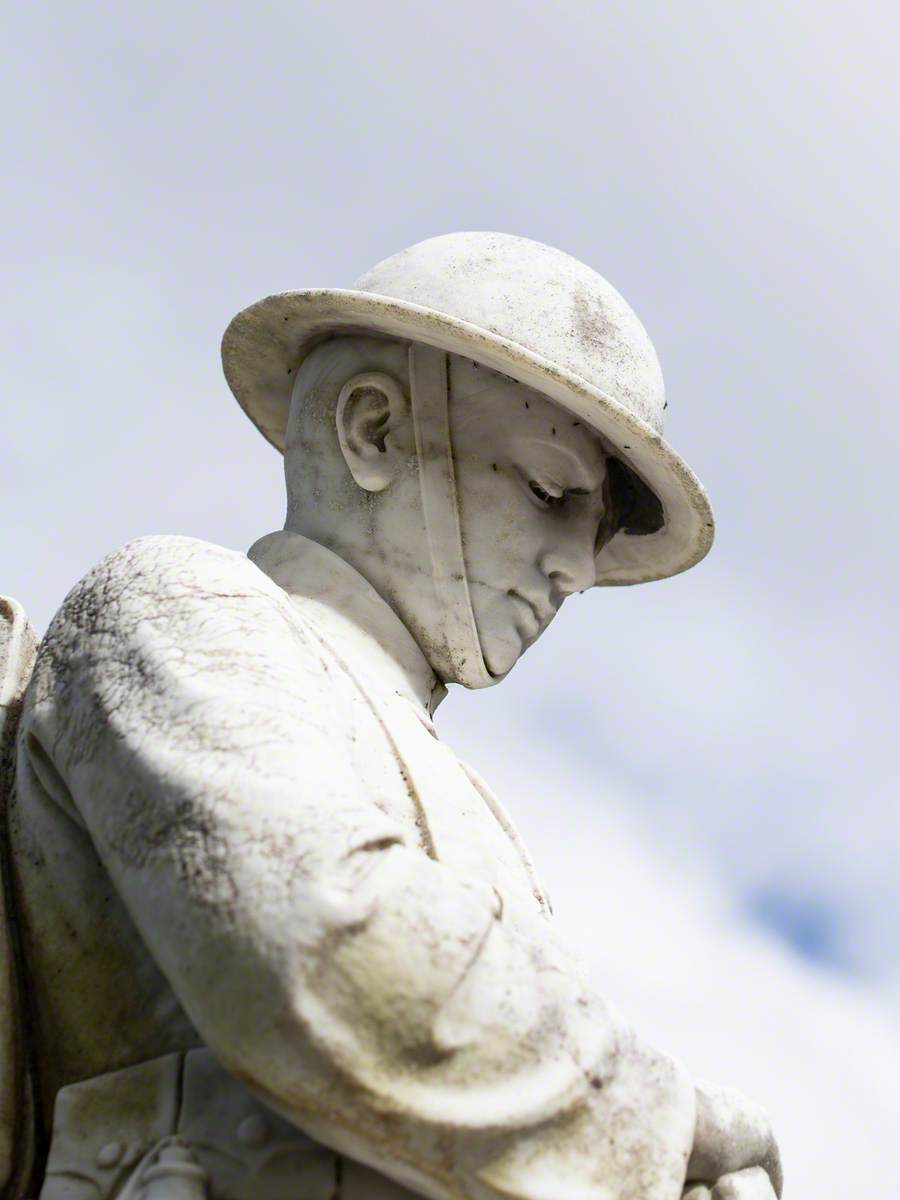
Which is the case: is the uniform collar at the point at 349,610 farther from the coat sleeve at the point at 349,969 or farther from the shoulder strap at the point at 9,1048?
the coat sleeve at the point at 349,969

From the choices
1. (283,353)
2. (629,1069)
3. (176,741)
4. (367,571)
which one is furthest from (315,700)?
(283,353)

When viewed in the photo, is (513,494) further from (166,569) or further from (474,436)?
(166,569)

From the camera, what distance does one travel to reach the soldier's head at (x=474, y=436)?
6.42m

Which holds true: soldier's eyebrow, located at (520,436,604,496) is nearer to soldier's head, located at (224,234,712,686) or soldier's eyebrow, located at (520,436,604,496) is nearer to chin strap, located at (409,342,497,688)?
soldier's head, located at (224,234,712,686)

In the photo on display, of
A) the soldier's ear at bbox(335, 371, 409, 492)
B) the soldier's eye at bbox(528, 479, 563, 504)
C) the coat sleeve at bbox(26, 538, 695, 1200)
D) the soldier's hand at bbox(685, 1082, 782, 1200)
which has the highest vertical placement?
the soldier's ear at bbox(335, 371, 409, 492)

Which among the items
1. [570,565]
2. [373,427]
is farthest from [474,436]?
[570,565]

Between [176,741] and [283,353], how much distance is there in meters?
2.88

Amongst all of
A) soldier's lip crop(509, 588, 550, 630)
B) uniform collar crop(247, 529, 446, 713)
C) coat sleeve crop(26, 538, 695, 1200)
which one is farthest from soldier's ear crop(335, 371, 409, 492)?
coat sleeve crop(26, 538, 695, 1200)

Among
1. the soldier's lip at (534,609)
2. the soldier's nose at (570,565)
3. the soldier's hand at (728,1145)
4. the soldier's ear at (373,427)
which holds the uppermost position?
the soldier's ear at (373,427)

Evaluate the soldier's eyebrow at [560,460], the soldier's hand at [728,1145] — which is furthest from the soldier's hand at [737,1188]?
the soldier's eyebrow at [560,460]

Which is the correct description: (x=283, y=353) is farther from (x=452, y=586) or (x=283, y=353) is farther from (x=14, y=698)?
(x=14, y=698)

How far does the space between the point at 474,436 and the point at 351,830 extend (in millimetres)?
2505

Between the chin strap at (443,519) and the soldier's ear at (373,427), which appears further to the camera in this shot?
the soldier's ear at (373,427)

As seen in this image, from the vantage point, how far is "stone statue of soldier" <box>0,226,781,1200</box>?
416 cm
